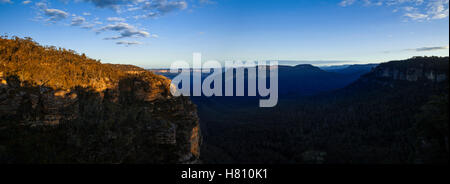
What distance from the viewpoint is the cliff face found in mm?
21656

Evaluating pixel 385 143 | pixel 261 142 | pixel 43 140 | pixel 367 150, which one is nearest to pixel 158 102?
pixel 43 140

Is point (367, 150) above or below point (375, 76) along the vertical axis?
below

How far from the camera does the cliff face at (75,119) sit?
71.1 feet

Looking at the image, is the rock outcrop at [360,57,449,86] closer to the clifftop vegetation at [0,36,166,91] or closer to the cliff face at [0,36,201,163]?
the cliff face at [0,36,201,163]

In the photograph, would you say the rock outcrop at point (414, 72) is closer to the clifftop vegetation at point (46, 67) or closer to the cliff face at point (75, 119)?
the cliff face at point (75, 119)

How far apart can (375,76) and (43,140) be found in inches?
7783

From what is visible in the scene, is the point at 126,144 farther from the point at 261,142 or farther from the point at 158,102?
the point at 261,142

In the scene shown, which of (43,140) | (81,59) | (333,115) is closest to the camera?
(43,140)

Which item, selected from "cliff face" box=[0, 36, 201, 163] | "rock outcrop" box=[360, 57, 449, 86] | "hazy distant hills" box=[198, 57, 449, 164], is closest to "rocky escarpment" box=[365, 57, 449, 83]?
"rock outcrop" box=[360, 57, 449, 86]

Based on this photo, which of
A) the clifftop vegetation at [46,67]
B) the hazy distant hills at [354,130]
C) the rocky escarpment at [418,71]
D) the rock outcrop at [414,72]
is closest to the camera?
the clifftop vegetation at [46,67]

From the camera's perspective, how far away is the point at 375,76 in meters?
166

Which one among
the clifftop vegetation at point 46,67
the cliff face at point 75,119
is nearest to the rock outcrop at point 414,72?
the cliff face at point 75,119

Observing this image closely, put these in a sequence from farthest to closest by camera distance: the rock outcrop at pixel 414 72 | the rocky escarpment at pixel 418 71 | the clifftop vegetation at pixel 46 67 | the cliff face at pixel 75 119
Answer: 1. the rock outcrop at pixel 414 72
2. the rocky escarpment at pixel 418 71
3. the clifftop vegetation at pixel 46 67
4. the cliff face at pixel 75 119
